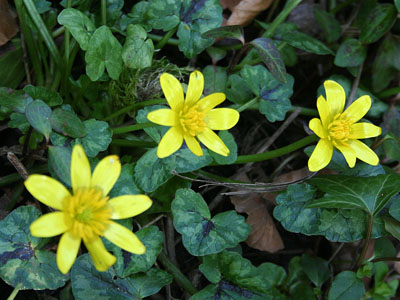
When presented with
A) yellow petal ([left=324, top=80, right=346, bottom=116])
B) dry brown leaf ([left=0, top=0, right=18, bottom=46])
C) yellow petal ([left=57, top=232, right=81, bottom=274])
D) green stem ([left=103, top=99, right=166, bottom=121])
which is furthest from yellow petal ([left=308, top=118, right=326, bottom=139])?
dry brown leaf ([left=0, top=0, right=18, bottom=46])

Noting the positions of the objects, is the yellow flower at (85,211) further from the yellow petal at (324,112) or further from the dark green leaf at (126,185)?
the yellow petal at (324,112)

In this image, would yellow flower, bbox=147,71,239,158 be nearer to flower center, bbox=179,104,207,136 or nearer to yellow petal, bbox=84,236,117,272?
A: flower center, bbox=179,104,207,136

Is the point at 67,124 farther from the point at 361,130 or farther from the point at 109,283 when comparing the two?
the point at 361,130

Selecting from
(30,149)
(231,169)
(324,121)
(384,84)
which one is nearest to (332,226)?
(324,121)

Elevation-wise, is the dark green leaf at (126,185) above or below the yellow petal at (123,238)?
below

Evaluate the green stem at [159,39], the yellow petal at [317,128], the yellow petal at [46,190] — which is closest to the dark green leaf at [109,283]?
the yellow petal at [46,190]

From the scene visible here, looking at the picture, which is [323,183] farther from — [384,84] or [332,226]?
[384,84]
